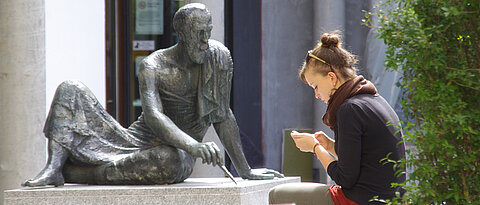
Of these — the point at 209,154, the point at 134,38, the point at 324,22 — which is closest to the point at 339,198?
the point at 209,154

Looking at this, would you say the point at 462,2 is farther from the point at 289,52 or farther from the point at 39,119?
the point at 289,52

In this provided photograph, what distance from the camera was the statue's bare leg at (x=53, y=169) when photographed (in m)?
5.18

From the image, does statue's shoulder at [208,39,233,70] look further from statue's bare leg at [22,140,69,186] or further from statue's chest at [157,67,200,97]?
statue's bare leg at [22,140,69,186]

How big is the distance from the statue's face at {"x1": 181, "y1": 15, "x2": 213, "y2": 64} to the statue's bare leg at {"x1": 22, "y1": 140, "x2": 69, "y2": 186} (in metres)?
1.09

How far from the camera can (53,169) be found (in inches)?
208

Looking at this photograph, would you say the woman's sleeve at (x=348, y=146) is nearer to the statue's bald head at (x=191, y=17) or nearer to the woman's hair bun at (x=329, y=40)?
the woman's hair bun at (x=329, y=40)

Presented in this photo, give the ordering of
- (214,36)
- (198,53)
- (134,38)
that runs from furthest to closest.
Result: (134,38)
(214,36)
(198,53)

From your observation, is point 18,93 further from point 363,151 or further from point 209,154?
point 363,151

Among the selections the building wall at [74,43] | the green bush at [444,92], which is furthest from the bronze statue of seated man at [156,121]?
the green bush at [444,92]

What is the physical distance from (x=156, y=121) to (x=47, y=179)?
0.82 metres

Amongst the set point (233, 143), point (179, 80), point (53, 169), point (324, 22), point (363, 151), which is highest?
point (324, 22)

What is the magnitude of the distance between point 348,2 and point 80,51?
11.4 feet

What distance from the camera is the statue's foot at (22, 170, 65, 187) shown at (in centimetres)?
516

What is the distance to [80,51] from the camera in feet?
28.1
